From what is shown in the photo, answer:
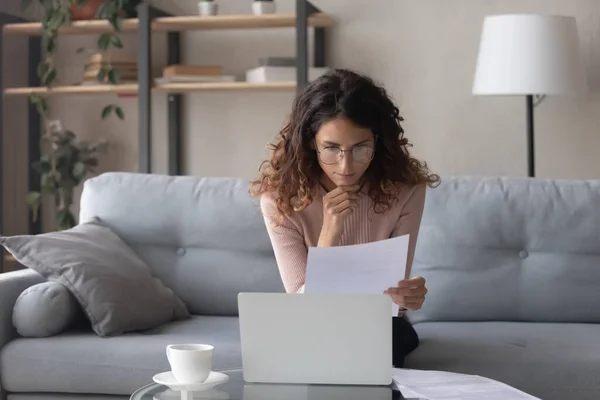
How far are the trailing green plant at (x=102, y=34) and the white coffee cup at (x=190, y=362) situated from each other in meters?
2.33

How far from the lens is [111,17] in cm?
362

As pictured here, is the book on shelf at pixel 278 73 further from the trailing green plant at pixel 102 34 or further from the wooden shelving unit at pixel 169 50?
the trailing green plant at pixel 102 34

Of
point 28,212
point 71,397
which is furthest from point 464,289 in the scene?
point 28,212

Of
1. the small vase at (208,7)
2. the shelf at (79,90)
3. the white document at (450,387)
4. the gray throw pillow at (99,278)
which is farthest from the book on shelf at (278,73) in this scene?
the white document at (450,387)

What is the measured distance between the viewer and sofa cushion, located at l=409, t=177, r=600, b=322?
2.63 meters

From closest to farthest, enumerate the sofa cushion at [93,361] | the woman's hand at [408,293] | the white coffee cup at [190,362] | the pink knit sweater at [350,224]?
1. the white coffee cup at [190,362]
2. the woman's hand at [408,293]
3. the pink knit sweater at [350,224]
4. the sofa cushion at [93,361]

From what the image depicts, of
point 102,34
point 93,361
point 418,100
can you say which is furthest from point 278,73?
point 93,361

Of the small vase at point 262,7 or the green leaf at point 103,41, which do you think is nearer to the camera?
the small vase at point 262,7

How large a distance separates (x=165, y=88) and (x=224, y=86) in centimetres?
24

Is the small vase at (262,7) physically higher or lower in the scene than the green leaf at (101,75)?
higher

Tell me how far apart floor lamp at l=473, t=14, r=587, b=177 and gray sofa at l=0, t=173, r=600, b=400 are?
0.53 meters

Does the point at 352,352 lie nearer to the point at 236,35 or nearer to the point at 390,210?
the point at 390,210

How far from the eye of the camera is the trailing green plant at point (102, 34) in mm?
3654

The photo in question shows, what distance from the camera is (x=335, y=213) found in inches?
78.7
